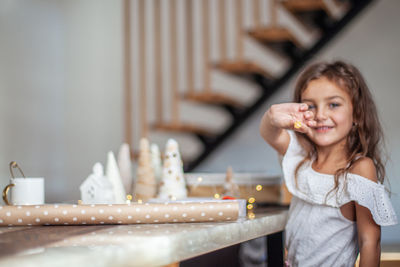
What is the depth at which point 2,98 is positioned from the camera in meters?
3.41

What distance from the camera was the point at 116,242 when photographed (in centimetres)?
61

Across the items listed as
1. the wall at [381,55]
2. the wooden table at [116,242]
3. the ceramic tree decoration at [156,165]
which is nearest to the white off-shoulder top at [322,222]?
the wooden table at [116,242]

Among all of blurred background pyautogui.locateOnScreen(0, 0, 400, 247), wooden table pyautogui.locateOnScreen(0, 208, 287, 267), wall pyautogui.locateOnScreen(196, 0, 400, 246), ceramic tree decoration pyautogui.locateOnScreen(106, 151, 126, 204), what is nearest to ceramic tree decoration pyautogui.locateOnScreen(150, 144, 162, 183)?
ceramic tree decoration pyautogui.locateOnScreen(106, 151, 126, 204)

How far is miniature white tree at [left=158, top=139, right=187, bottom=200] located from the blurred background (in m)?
1.18

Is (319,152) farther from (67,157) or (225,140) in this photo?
(67,157)

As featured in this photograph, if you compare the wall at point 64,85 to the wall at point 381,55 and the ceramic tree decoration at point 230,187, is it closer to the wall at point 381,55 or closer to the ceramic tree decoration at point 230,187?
the wall at point 381,55

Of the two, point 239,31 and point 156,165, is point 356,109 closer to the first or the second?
point 156,165

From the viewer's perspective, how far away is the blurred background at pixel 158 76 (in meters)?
2.64

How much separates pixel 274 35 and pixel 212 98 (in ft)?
1.77

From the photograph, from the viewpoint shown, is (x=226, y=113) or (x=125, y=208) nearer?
(x=125, y=208)

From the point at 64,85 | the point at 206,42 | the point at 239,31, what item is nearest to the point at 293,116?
the point at 239,31

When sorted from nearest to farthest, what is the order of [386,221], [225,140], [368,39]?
1. [386,221]
2. [368,39]
3. [225,140]

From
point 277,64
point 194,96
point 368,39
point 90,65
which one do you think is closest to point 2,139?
point 90,65

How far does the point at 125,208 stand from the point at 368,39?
7.52 feet
